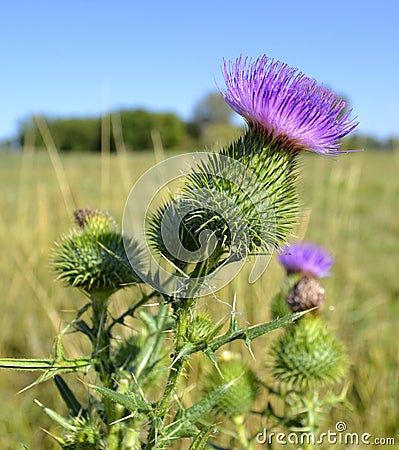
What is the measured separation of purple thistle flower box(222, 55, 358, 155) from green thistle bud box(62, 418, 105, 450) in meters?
1.00

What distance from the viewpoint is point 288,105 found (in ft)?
4.68

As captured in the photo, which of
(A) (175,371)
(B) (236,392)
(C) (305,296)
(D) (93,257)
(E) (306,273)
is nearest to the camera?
(A) (175,371)

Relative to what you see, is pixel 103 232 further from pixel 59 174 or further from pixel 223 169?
pixel 59 174

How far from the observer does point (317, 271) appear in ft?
8.73

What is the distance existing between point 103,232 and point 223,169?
60 centimetres

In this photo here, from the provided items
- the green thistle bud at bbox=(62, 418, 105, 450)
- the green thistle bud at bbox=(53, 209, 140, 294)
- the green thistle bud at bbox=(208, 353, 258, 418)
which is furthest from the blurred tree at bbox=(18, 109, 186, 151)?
the green thistle bud at bbox=(62, 418, 105, 450)

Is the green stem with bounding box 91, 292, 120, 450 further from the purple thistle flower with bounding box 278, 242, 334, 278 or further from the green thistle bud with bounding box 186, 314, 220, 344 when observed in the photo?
the purple thistle flower with bounding box 278, 242, 334, 278

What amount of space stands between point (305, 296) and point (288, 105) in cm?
119

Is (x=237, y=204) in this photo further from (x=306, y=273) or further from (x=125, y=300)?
(x=125, y=300)

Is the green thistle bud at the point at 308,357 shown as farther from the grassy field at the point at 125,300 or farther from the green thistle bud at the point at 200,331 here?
the green thistle bud at the point at 200,331

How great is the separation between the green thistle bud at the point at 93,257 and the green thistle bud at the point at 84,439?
0.43 metres

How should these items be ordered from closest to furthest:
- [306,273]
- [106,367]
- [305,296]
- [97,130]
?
[106,367] < [305,296] < [306,273] < [97,130]

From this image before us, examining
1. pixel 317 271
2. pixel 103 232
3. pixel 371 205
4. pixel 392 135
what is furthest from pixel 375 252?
pixel 103 232

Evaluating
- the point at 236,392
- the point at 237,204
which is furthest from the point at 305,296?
the point at 237,204
